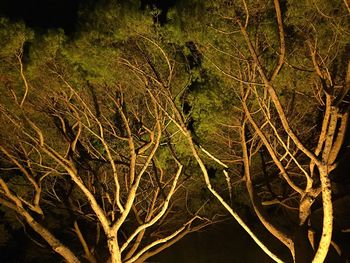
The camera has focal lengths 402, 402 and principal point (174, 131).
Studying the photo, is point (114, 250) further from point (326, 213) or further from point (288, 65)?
point (288, 65)

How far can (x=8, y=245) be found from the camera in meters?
14.4

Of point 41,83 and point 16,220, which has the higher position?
point 41,83

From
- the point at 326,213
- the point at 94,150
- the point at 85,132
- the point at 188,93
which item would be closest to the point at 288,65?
the point at 188,93

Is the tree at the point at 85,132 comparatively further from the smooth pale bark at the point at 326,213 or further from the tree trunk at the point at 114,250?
the smooth pale bark at the point at 326,213

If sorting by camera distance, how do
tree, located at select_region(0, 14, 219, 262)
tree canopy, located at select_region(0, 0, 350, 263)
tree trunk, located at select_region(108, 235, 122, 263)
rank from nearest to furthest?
tree canopy, located at select_region(0, 0, 350, 263)
tree, located at select_region(0, 14, 219, 262)
tree trunk, located at select_region(108, 235, 122, 263)

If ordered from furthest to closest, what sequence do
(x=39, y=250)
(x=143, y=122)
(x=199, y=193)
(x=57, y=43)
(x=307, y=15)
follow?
(x=39, y=250), (x=199, y=193), (x=143, y=122), (x=57, y=43), (x=307, y=15)

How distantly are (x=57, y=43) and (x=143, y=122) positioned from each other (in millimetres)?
2573

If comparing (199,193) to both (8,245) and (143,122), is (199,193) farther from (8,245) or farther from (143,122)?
(8,245)

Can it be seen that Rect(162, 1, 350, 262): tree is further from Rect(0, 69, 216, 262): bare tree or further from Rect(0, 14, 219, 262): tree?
Rect(0, 69, 216, 262): bare tree

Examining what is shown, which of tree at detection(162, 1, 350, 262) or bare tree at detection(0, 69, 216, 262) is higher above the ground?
tree at detection(162, 1, 350, 262)

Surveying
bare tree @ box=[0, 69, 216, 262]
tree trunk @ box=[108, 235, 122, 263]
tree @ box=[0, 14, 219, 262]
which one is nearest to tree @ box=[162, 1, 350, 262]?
tree @ box=[0, 14, 219, 262]

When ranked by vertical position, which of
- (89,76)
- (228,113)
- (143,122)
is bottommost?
(143,122)

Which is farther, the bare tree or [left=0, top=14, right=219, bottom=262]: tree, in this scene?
the bare tree

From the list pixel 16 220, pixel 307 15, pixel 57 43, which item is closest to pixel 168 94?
pixel 57 43
